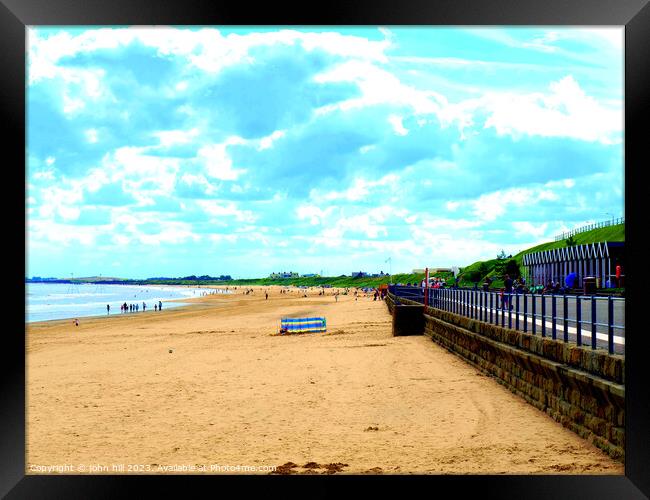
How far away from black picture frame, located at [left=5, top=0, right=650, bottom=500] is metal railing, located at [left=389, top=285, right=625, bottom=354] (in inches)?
116

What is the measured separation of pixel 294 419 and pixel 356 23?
8.48m

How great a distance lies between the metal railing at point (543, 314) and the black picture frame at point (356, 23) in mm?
2952

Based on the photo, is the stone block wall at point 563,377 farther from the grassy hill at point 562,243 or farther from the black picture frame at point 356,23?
the grassy hill at point 562,243

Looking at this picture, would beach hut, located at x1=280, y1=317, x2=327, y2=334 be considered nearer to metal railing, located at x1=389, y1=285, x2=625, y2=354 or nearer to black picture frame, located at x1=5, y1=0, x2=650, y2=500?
metal railing, located at x1=389, y1=285, x2=625, y2=354

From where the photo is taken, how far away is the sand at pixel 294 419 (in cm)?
961

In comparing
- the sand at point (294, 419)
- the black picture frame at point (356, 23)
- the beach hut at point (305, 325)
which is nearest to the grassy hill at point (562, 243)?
the beach hut at point (305, 325)

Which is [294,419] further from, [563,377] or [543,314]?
[543,314]

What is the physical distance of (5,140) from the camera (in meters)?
6.09

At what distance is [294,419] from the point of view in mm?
12711

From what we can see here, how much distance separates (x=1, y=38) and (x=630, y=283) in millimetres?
6399

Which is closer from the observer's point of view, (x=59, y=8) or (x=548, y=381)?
(x=59, y=8)

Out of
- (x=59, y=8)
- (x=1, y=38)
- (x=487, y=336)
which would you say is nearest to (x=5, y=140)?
(x=1, y=38)

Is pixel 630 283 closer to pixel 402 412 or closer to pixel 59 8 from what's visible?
pixel 59 8

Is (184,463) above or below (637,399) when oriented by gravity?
below
